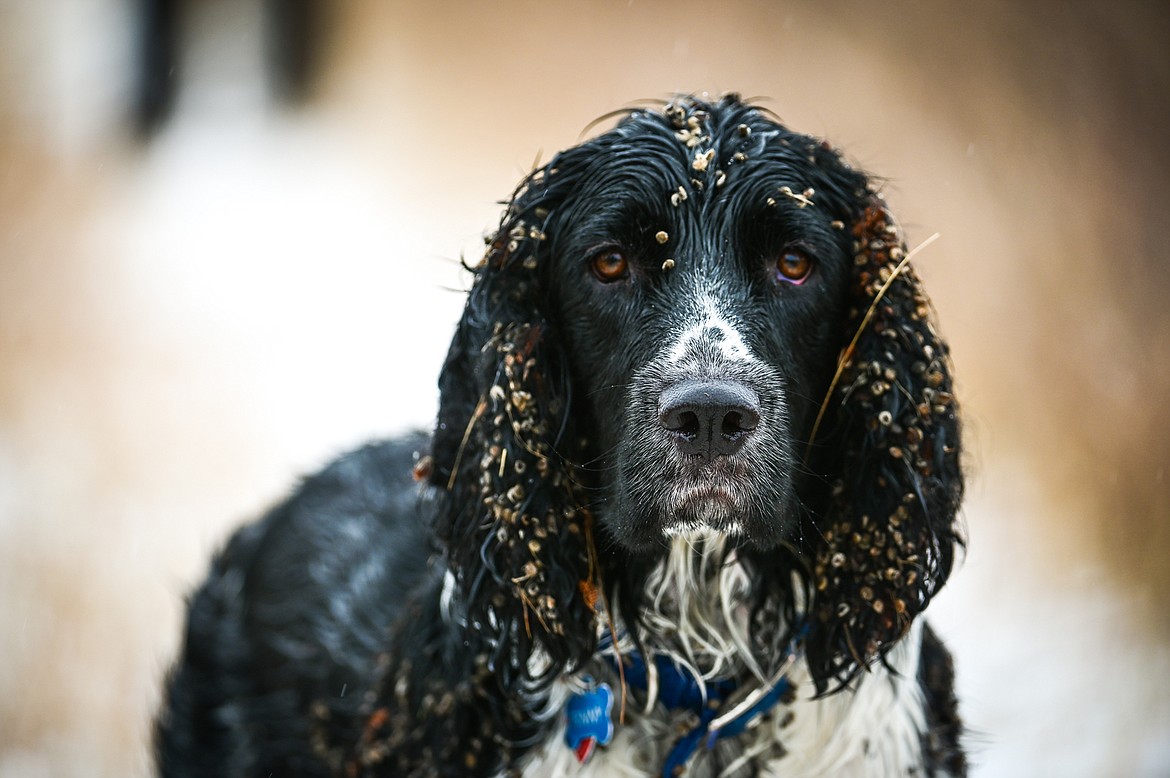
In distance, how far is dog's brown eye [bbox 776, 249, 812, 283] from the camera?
2979mm

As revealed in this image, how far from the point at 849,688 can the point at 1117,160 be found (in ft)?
19.9

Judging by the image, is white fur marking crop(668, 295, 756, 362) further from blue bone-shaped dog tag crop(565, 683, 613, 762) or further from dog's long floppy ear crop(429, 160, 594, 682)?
blue bone-shaped dog tag crop(565, 683, 613, 762)

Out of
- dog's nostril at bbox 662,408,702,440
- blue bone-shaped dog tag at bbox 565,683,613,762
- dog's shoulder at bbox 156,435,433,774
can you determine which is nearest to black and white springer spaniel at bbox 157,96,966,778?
blue bone-shaped dog tag at bbox 565,683,613,762

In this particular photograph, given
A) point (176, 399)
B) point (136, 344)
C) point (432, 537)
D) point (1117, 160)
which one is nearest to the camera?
point (432, 537)

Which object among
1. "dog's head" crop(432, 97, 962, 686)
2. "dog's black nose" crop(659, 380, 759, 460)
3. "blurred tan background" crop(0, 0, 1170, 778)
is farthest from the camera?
"blurred tan background" crop(0, 0, 1170, 778)

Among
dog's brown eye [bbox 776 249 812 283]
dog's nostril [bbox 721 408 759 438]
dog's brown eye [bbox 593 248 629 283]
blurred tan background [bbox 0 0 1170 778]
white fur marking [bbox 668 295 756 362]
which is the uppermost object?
blurred tan background [bbox 0 0 1170 778]

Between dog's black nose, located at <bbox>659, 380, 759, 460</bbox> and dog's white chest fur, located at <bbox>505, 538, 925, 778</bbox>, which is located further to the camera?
dog's white chest fur, located at <bbox>505, 538, 925, 778</bbox>

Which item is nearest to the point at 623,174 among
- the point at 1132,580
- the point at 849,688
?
the point at 849,688

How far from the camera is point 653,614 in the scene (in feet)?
Result: 10.2

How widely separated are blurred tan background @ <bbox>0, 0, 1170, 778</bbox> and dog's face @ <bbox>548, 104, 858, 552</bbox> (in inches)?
103

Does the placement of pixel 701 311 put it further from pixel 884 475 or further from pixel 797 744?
pixel 797 744

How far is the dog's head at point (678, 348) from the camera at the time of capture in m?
2.92

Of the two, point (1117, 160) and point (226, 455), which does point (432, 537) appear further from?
point (1117, 160)

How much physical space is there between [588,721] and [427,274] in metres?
7.02
